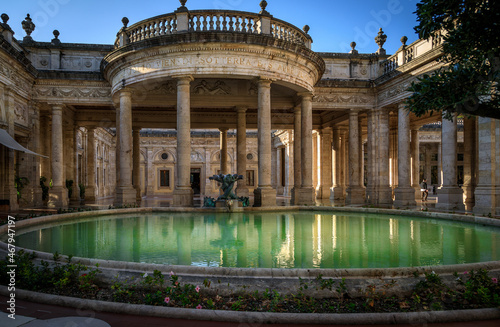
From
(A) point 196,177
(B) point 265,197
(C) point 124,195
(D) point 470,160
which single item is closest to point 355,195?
(D) point 470,160

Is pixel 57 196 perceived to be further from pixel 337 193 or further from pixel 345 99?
pixel 337 193

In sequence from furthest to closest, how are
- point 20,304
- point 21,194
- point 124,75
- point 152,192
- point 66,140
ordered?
point 152,192 → point 66,140 → point 21,194 → point 124,75 → point 20,304

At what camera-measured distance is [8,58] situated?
17.2 m

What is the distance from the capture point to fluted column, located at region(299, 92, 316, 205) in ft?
61.9

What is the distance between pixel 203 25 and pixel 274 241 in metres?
12.0

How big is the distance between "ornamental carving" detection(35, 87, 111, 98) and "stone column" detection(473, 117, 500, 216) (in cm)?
2060

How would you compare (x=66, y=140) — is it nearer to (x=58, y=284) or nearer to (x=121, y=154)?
(x=121, y=154)

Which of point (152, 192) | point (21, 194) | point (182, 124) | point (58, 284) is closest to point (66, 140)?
point (21, 194)

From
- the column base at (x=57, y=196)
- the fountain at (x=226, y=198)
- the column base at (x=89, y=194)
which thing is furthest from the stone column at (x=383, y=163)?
the column base at (x=89, y=194)

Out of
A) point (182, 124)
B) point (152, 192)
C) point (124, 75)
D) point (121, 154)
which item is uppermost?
point (124, 75)

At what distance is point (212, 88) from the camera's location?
861 inches

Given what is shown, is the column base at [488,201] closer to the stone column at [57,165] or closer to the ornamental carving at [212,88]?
the ornamental carving at [212,88]

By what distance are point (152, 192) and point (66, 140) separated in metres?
17.4

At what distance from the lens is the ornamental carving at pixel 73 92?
827 inches
